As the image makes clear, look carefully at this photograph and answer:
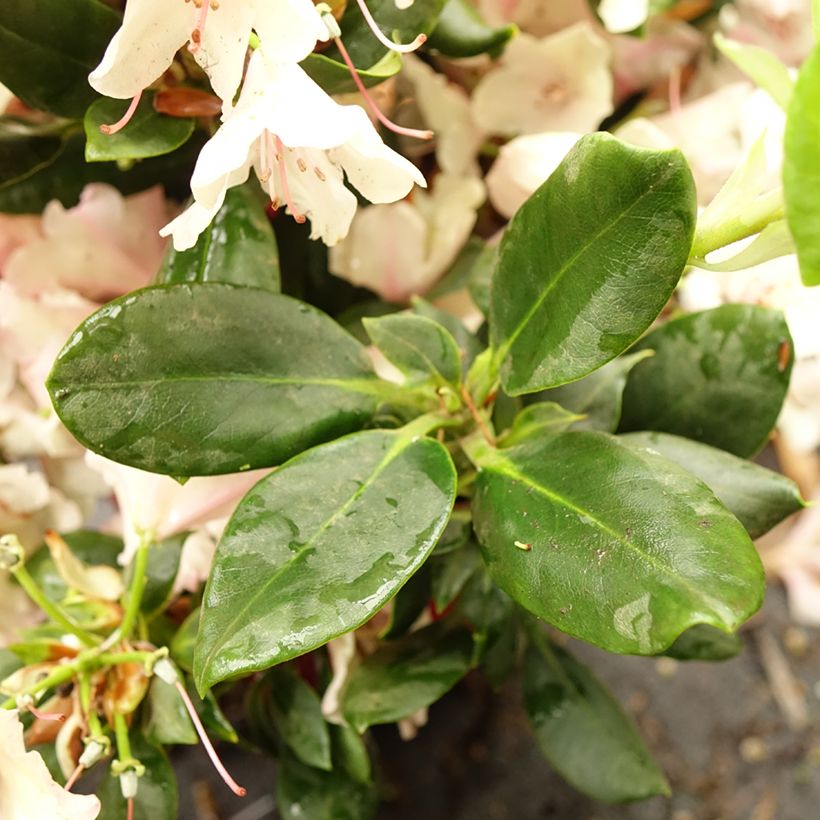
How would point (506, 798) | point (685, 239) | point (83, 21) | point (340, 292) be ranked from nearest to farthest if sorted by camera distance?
point (685, 239) < point (83, 21) < point (340, 292) < point (506, 798)

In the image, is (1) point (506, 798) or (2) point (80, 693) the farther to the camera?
(1) point (506, 798)

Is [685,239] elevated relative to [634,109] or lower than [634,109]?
elevated

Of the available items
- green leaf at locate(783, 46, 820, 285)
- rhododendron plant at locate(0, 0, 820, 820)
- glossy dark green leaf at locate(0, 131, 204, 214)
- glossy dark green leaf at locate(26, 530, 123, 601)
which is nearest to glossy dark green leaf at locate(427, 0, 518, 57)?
rhododendron plant at locate(0, 0, 820, 820)

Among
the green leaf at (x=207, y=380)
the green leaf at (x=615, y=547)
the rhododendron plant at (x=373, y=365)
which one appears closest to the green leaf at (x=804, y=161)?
the rhododendron plant at (x=373, y=365)

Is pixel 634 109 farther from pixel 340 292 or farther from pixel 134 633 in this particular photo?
pixel 134 633

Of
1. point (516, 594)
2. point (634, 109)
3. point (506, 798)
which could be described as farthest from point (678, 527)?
point (506, 798)

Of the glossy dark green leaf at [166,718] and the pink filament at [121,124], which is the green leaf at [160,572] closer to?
the glossy dark green leaf at [166,718]
